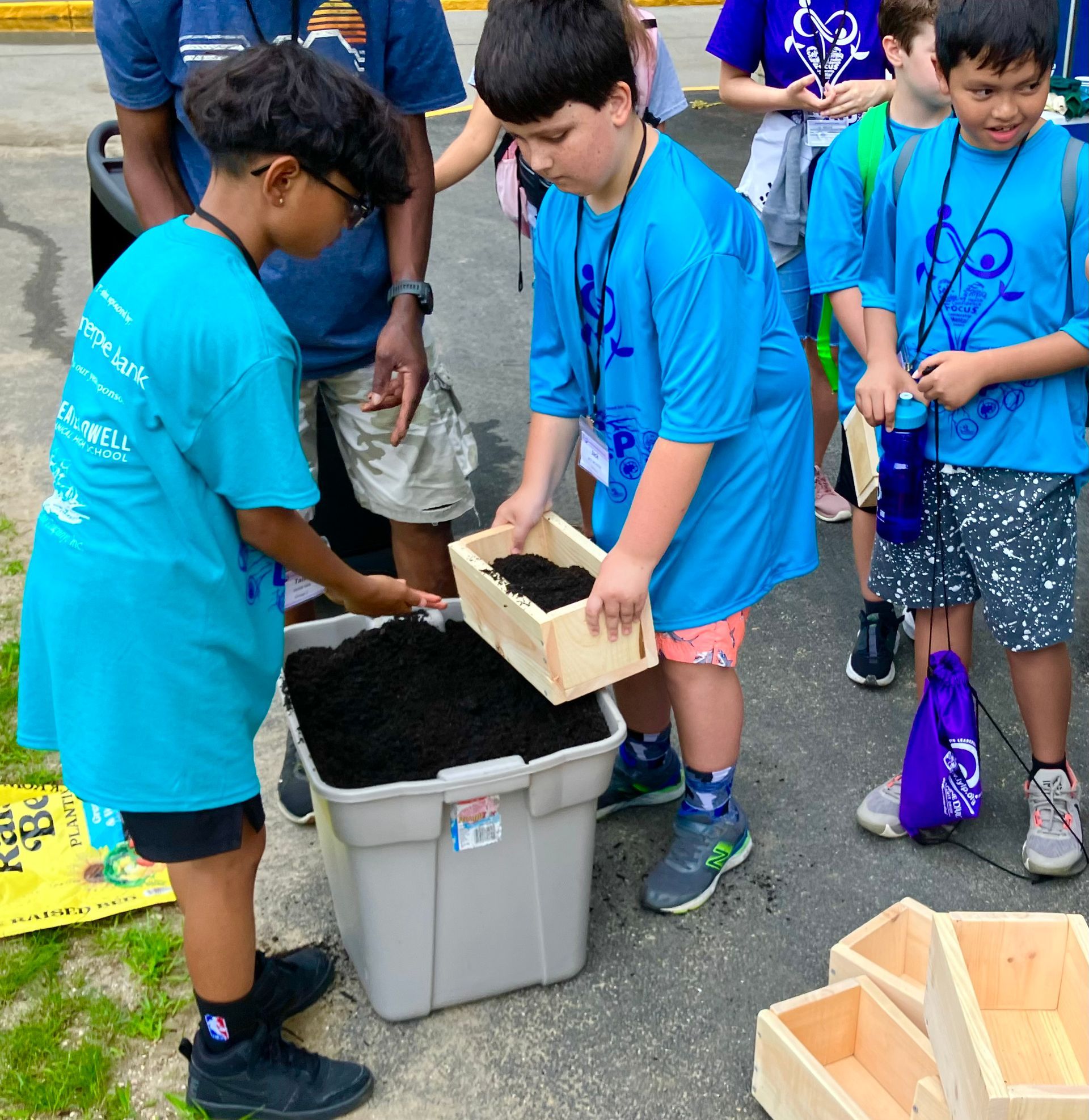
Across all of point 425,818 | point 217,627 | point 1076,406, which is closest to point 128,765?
point 217,627

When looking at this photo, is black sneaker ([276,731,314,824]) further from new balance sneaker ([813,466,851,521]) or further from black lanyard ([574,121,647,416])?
new balance sneaker ([813,466,851,521])

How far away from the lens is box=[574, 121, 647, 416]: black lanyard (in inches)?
87.5

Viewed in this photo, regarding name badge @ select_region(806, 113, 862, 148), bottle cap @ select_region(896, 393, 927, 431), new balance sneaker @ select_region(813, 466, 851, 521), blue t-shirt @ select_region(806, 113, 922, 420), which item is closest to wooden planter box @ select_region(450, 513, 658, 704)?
bottle cap @ select_region(896, 393, 927, 431)

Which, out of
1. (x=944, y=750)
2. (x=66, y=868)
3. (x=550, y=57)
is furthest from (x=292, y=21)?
(x=944, y=750)

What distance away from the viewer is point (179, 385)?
1820 mm

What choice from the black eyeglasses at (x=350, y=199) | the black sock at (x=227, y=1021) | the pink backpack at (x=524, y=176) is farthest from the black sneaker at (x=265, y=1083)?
the pink backpack at (x=524, y=176)

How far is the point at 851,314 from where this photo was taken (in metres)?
2.91

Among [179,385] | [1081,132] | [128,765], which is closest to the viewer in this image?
[179,385]

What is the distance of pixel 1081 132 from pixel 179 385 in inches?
154

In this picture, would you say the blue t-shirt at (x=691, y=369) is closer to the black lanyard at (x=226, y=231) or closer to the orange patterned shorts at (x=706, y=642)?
the orange patterned shorts at (x=706, y=642)

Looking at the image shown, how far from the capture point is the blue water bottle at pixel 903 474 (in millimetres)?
2574

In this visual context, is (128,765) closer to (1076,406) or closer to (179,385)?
Result: (179,385)

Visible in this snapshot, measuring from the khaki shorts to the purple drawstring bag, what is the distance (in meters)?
1.24

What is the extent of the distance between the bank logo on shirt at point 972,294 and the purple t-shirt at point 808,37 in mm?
1240
